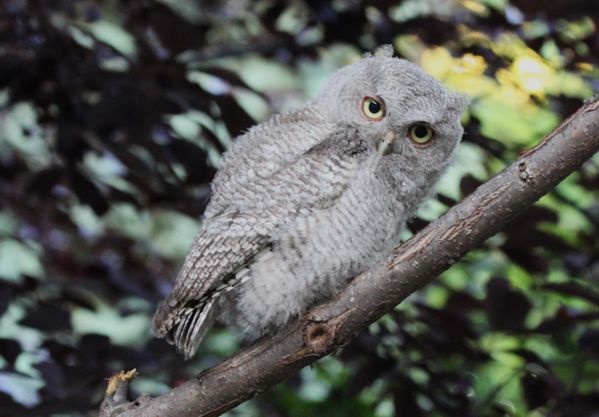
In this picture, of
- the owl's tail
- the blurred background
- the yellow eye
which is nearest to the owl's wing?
the owl's tail

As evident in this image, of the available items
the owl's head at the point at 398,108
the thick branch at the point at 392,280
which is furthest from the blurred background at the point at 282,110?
the thick branch at the point at 392,280

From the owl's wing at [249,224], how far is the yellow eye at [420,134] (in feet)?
0.38

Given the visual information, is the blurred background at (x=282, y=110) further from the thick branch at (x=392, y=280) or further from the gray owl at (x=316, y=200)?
the thick branch at (x=392, y=280)

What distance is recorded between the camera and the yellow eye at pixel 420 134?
92.5 inches

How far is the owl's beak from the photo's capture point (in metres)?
2.31

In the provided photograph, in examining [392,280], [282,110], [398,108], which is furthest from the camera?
[282,110]

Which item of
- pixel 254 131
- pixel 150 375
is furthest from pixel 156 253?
pixel 254 131

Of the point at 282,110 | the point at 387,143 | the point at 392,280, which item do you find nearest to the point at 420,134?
the point at 387,143

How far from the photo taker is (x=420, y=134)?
2.38 meters

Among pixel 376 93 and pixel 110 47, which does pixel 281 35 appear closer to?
pixel 110 47

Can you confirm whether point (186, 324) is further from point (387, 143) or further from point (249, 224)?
point (387, 143)

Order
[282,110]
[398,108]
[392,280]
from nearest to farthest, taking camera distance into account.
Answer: [392,280], [398,108], [282,110]

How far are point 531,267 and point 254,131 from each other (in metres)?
1.08

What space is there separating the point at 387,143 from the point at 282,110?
0.90 metres
